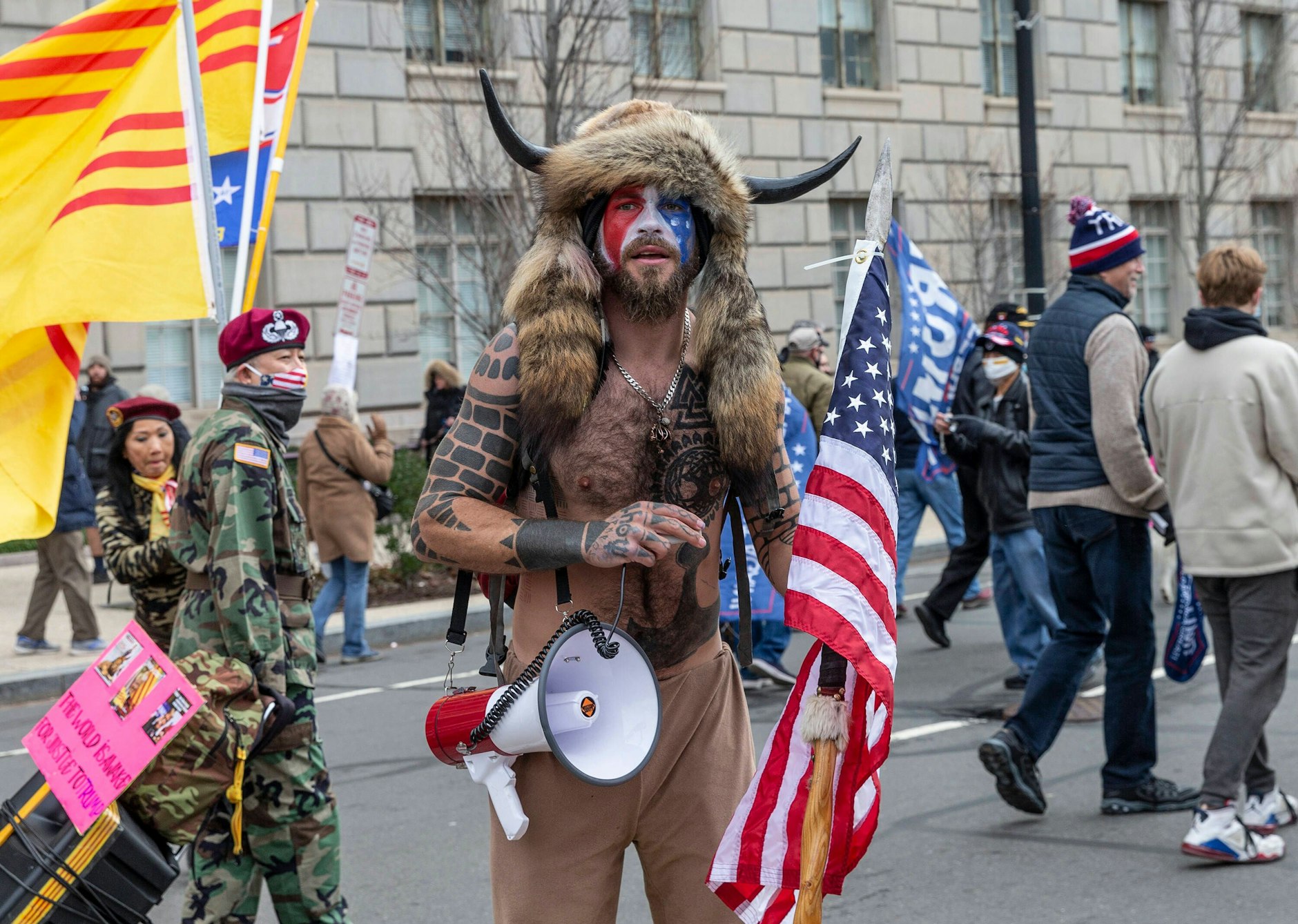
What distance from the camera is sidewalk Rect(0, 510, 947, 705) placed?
9977 millimetres

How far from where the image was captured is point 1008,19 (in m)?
24.5

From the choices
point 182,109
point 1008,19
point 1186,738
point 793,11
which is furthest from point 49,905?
point 1008,19

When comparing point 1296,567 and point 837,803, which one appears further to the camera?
point 1296,567

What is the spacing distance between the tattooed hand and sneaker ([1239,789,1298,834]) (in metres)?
3.51

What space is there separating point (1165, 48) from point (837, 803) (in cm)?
2557

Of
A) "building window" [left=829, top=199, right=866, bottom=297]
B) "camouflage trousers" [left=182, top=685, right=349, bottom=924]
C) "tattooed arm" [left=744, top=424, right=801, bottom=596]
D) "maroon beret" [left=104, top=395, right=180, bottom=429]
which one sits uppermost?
"building window" [left=829, top=199, right=866, bottom=297]

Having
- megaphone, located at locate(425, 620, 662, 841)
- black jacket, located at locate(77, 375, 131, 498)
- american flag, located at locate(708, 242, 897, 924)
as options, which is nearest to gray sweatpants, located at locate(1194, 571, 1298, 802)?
american flag, located at locate(708, 242, 897, 924)

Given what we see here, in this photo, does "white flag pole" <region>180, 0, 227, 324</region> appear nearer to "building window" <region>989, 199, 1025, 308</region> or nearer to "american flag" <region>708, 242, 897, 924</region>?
"american flag" <region>708, 242, 897, 924</region>

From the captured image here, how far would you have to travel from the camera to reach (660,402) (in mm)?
3131

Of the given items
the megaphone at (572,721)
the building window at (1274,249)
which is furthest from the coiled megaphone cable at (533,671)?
the building window at (1274,249)

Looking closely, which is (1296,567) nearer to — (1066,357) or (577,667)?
(1066,357)

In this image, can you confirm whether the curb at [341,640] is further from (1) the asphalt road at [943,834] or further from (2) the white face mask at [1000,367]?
(2) the white face mask at [1000,367]

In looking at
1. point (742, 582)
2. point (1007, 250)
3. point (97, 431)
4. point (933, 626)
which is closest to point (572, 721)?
point (742, 582)

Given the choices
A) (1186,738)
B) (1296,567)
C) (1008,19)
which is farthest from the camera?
(1008,19)
